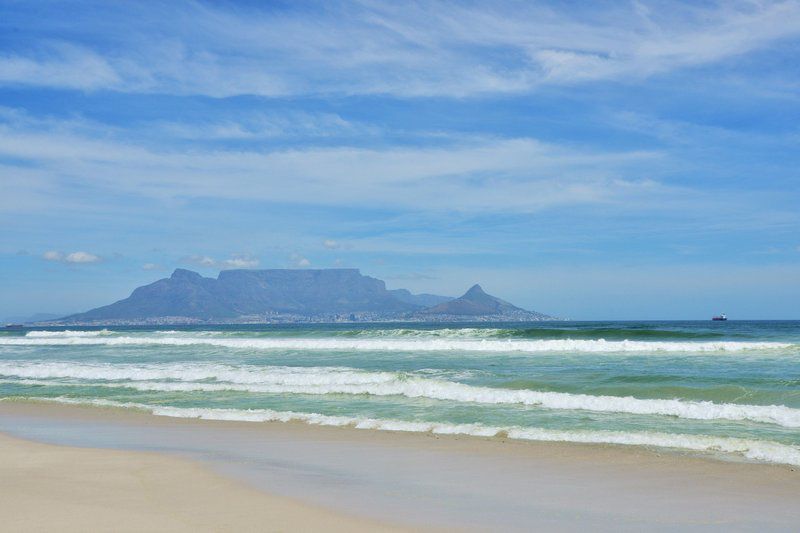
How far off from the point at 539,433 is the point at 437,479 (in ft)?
10.2

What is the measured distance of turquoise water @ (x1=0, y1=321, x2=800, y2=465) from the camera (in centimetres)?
1034

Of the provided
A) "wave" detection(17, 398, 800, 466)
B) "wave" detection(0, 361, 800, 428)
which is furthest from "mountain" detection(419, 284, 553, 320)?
"wave" detection(17, 398, 800, 466)

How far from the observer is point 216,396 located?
15727 mm

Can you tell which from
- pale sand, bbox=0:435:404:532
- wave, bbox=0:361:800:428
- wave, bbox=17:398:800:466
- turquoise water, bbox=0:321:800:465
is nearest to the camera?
pale sand, bbox=0:435:404:532

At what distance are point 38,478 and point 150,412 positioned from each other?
6.55 m

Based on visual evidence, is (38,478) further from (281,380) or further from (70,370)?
(70,370)

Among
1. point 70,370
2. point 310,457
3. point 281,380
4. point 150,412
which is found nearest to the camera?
point 310,457

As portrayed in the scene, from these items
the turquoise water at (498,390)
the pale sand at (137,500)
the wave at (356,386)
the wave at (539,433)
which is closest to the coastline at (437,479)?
the pale sand at (137,500)

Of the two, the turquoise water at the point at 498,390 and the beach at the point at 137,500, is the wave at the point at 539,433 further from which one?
the beach at the point at 137,500

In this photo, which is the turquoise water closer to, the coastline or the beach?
the coastline

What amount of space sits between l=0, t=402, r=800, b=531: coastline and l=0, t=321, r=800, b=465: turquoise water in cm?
105

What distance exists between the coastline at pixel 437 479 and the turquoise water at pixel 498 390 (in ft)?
3.44

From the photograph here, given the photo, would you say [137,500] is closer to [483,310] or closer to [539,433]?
[539,433]

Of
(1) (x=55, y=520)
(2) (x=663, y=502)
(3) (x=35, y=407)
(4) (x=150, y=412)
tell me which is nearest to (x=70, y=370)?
(3) (x=35, y=407)
